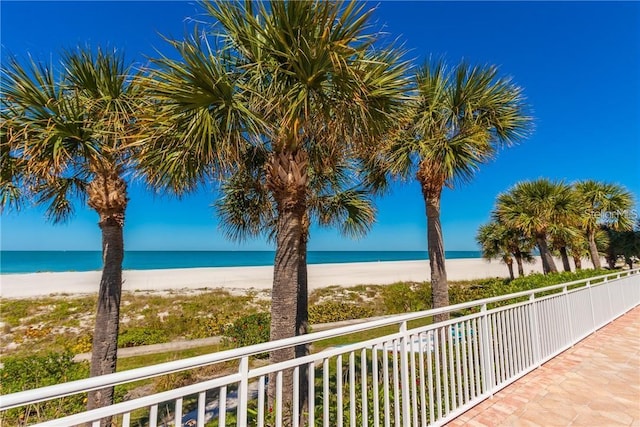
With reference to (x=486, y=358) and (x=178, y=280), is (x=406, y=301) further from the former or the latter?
(x=178, y=280)

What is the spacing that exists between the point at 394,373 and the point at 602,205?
17168mm

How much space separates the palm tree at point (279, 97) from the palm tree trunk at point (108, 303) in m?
1.40

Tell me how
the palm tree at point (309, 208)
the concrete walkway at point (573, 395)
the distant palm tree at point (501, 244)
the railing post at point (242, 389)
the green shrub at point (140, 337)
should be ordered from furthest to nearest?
the distant palm tree at point (501, 244) → the green shrub at point (140, 337) → the palm tree at point (309, 208) → the concrete walkway at point (573, 395) → the railing post at point (242, 389)

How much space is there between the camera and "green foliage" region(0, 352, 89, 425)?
15.8 feet

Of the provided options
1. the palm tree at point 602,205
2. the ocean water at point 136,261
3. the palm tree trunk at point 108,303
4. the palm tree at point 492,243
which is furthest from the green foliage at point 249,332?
the ocean water at point 136,261

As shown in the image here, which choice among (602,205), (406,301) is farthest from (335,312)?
(602,205)

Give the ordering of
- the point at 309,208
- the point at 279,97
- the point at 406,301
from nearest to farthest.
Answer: the point at 279,97, the point at 309,208, the point at 406,301

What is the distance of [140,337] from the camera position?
10.2 metres

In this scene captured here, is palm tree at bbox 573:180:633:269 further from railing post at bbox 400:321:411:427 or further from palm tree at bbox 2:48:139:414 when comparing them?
palm tree at bbox 2:48:139:414

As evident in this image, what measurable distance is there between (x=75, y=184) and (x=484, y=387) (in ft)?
21.8

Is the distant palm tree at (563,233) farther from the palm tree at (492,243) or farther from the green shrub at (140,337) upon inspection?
the green shrub at (140,337)

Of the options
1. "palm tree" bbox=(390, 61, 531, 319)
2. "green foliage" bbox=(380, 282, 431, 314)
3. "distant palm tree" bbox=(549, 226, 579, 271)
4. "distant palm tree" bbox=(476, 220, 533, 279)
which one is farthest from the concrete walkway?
"distant palm tree" bbox=(476, 220, 533, 279)

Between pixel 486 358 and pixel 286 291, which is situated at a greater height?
pixel 286 291

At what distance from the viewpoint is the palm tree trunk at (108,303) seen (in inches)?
180
